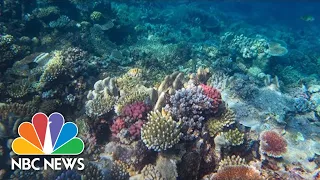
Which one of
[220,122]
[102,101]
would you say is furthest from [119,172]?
[220,122]

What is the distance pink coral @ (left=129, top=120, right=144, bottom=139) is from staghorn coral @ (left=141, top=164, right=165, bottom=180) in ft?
2.30

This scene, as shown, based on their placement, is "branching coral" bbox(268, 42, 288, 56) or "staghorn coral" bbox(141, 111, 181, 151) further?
"branching coral" bbox(268, 42, 288, 56)

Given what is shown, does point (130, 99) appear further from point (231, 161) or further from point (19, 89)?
point (19, 89)

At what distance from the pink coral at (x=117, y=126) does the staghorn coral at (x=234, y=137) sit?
7.61ft

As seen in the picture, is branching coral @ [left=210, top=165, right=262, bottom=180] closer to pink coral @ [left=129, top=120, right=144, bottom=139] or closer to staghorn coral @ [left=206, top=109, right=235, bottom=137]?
staghorn coral @ [left=206, top=109, right=235, bottom=137]

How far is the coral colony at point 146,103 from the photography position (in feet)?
16.8

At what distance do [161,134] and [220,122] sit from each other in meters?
1.62

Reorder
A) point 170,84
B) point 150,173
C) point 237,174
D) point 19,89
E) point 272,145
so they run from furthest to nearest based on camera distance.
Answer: point 19,89 < point 170,84 < point 272,145 < point 150,173 < point 237,174

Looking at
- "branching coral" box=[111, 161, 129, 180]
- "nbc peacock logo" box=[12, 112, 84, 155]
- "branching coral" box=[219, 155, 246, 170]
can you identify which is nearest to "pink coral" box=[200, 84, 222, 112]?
"branching coral" box=[219, 155, 246, 170]

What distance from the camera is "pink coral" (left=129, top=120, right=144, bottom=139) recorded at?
17.8 feet

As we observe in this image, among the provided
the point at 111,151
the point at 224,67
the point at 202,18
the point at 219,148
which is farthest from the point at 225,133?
the point at 202,18

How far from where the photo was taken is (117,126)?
18.9 feet

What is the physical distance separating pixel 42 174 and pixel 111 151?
1557 mm

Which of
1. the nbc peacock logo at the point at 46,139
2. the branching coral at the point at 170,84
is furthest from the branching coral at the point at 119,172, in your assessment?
the branching coral at the point at 170,84
